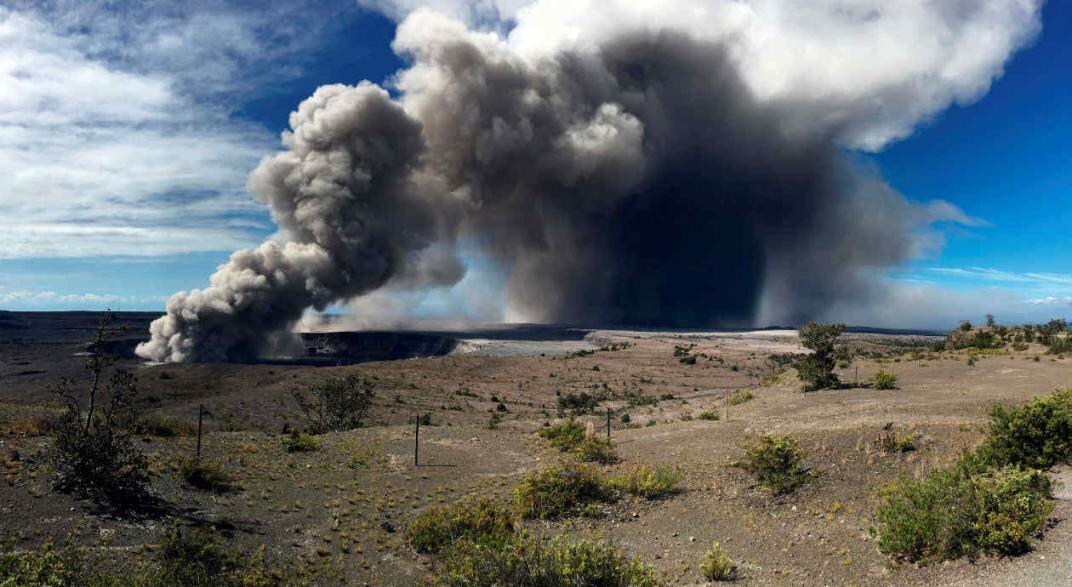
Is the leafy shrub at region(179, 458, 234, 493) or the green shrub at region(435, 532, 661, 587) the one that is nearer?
the green shrub at region(435, 532, 661, 587)

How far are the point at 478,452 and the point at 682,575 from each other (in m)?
11.7

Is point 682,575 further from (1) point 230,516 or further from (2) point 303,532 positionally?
(1) point 230,516

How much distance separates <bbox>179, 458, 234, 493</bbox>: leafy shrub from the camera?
1395cm

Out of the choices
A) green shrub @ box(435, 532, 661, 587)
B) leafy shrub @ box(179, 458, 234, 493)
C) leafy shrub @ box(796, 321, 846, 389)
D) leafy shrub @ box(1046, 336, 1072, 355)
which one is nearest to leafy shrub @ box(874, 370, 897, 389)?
leafy shrub @ box(796, 321, 846, 389)

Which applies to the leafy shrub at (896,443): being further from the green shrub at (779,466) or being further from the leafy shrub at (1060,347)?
the leafy shrub at (1060,347)

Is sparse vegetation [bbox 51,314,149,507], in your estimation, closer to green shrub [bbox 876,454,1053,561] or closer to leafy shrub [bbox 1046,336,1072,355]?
green shrub [bbox 876,454,1053,561]

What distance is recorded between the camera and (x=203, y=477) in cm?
1405

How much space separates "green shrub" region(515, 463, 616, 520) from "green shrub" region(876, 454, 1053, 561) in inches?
239

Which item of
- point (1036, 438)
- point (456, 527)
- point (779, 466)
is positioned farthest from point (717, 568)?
point (1036, 438)

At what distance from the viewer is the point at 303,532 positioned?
1241 centimetres

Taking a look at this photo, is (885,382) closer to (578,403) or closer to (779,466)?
(779,466)

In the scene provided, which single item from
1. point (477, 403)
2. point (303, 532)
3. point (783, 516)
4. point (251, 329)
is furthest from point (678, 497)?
point (251, 329)

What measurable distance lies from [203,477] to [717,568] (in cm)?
1181

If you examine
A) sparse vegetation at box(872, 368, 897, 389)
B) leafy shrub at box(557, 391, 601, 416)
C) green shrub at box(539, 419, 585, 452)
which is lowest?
leafy shrub at box(557, 391, 601, 416)
